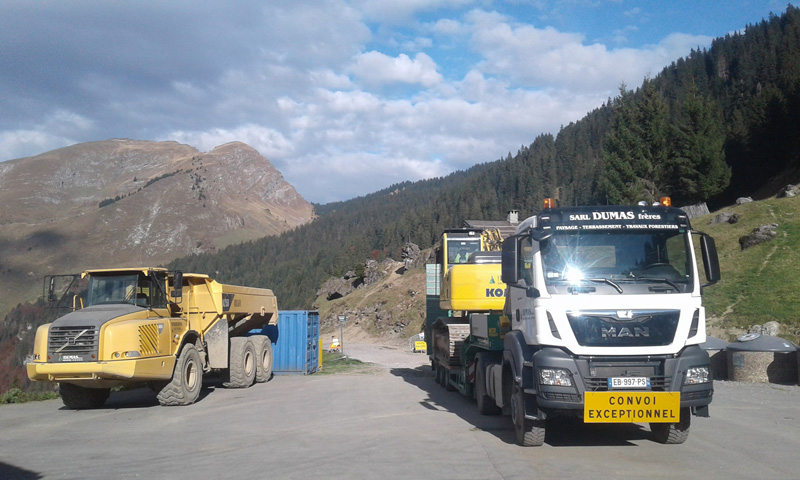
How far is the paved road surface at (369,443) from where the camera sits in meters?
7.31

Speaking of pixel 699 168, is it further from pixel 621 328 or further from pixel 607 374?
pixel 607 374

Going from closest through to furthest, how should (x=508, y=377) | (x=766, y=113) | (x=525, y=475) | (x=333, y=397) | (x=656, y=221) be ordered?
1. (x=525, y=475)
2. (x=656, y=221)
3. (x=508, y=377)
4. (x=333, y=397)
5. (x=766, y=113)

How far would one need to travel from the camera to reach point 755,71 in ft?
316

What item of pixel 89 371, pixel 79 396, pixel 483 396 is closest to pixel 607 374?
pixel 483 396

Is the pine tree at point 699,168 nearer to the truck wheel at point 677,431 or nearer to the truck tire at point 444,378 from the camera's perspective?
the truck tire at point 444,378

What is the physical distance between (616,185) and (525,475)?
4977 cm

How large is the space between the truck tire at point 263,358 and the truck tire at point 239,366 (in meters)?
0.86

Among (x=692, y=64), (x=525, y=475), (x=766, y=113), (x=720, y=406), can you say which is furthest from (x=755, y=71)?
(x=525, y=475)

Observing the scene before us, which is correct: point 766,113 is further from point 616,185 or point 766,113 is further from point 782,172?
point 616,185

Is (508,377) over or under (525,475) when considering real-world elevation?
over

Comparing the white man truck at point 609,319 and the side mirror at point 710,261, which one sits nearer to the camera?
the white man truck at point 609,319

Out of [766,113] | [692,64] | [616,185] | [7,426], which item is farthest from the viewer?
[692,64]

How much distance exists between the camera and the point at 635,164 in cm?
5466

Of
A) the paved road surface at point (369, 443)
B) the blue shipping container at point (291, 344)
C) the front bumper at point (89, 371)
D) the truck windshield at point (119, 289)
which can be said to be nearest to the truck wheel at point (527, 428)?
the paved road surface at point (369, 443)
